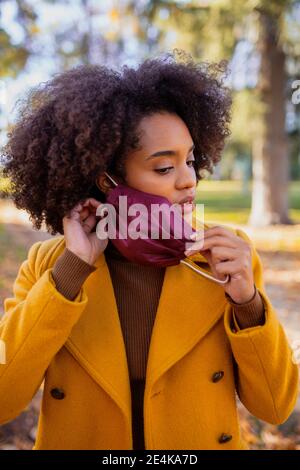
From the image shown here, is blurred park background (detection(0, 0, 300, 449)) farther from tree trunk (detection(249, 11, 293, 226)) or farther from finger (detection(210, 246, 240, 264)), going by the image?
finger (detection(210, 246, 240, 264))

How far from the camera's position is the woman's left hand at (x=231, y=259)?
5.52 ft

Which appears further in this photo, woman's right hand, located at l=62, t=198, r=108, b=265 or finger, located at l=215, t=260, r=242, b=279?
woman's right hand, located at l=62, t=198, r=108, b=265

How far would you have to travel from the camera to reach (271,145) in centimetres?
1332

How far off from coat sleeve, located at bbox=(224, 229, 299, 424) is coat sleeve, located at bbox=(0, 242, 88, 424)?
1.80 ft

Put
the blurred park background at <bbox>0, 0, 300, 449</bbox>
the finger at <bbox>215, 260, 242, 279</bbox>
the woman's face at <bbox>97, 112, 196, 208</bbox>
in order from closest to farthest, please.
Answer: the finger at <bbox>215, 260, 242, 279</bbox>, the woman's face at <bbox>97, 112, 196, 208</bbox>, the blurred park background at <bbox>0, 0, 300, 449</bbox>

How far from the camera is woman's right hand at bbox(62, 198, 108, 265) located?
1.81m

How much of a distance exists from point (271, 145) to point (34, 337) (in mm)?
12391

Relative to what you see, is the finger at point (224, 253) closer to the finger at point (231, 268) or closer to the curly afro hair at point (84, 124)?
the finger at point (231, 268)

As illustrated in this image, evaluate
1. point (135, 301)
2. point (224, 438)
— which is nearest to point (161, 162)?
point (135, 301)

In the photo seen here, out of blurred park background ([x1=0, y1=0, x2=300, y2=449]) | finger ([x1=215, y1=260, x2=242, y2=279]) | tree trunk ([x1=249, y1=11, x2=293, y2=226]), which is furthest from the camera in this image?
tree trunk ([x1=249, y1=11, x2=293, y2=226])

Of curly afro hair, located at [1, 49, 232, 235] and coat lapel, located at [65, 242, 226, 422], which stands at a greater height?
curly afro hair, located at [1, 49, 232, 235]

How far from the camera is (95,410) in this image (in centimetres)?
186

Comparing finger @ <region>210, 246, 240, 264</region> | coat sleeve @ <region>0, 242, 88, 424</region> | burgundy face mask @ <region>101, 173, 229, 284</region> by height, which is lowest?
coat sleeve @ <region>0, 242, 88, 424</region>

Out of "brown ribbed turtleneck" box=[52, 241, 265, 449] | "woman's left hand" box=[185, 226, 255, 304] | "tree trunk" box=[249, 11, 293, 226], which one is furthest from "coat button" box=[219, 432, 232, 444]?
"tree trunk" box=[249, 11, 293, 226]
